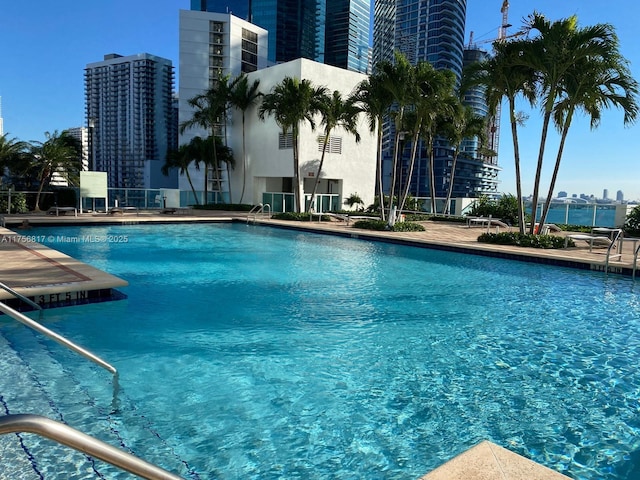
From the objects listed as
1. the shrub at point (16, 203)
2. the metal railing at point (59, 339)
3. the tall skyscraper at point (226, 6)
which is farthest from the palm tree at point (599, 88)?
the tall skyscraper at point (226, 6)

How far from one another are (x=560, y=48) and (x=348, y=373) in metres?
11.6

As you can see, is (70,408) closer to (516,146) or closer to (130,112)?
(516,146)

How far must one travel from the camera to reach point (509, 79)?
13555mm

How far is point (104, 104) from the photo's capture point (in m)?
80.7

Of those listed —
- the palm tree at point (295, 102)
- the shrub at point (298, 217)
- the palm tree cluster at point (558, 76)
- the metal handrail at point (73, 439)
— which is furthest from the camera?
the shrub at point (298, 217)

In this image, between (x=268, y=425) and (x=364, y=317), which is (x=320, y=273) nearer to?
(x=364, y=317)

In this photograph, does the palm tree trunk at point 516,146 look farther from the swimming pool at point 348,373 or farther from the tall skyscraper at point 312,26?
the tall skyscraper at point 312,26

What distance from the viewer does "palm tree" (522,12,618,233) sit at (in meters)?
12.0

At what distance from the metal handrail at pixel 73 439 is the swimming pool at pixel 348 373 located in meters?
2.01

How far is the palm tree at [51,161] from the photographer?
878 inches

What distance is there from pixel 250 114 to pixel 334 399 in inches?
1095

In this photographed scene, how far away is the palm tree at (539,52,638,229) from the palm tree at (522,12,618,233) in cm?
20

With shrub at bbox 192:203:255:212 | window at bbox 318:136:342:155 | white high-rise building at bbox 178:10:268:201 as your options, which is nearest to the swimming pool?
window at bbox 318:136:342:155

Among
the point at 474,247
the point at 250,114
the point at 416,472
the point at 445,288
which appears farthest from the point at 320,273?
the point at 250,114
